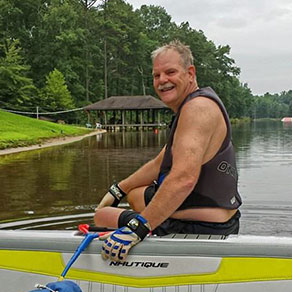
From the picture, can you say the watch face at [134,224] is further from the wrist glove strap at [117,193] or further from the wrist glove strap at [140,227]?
the wrist glove strap at [117,193]

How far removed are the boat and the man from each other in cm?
12

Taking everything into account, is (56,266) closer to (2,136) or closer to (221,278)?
(221,278)

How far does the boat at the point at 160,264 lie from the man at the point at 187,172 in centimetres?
12

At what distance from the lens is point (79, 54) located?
61.3 meters

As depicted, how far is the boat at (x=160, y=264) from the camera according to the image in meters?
2.42

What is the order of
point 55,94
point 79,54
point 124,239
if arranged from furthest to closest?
point 79,54 < point 55,94 < point 124,239

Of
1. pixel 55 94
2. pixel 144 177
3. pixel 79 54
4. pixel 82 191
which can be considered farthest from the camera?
pixel 79 54

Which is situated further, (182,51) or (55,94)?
(55,94)

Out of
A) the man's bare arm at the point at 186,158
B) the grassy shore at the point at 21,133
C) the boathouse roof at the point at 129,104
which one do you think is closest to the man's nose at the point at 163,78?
the man's bare arm at the point at 186,158

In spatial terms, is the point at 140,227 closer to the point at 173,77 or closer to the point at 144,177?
the point at 173,77

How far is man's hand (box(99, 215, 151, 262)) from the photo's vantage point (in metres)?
2.53

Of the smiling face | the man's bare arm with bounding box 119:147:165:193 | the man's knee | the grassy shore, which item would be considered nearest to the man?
the smiling face

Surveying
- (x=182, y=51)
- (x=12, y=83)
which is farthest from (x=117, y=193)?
(x=12, y=83)

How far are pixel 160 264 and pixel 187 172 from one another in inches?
20.4
